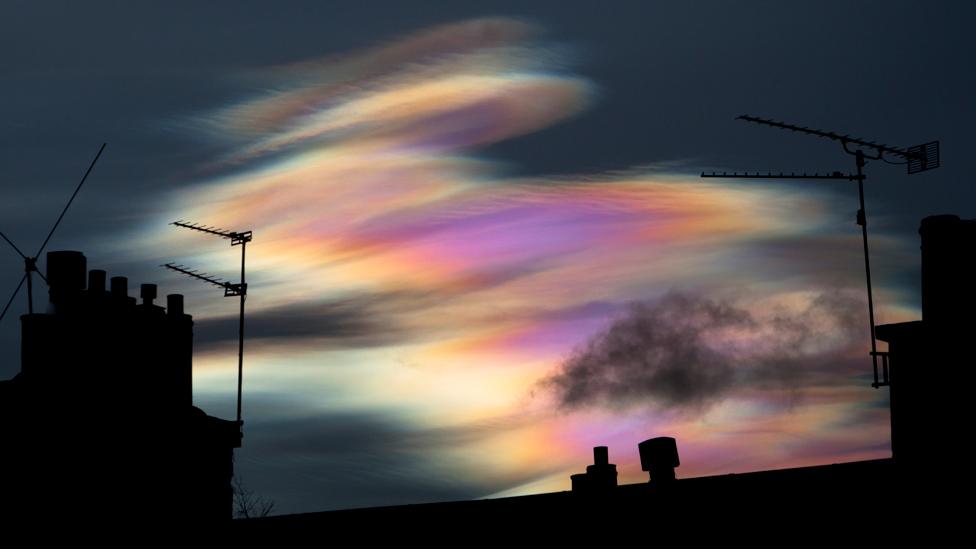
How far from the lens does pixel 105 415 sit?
96.6 feet

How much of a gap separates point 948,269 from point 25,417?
18.4 m

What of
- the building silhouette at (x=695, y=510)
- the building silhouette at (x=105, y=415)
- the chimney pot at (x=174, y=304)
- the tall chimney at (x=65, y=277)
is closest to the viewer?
the building silhouette at (x=695, y=510)

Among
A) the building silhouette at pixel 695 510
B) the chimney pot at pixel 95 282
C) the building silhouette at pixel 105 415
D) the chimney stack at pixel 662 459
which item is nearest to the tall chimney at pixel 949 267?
the building silhouette at pixel 695 510

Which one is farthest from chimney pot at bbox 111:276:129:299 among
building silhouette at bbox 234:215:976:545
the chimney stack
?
the chimney stack

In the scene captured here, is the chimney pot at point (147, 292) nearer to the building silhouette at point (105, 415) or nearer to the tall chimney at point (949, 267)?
the building silhouette at point (105, 415)

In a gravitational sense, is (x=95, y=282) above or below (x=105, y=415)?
above

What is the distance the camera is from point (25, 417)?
28.6 m

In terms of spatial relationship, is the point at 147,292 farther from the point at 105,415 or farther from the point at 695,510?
the point at 695,510

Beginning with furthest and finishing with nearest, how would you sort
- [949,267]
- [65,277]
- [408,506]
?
[65,277] → [949,267] → [408,506]

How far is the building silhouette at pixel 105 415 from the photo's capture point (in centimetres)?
2866

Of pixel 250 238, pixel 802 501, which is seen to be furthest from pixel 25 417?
pixel 802 501

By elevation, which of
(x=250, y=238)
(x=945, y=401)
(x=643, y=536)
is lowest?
(x=643, y=536)

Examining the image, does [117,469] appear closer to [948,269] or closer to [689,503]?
[689,503]

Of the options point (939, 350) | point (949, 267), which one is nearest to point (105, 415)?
point (939, 350)
